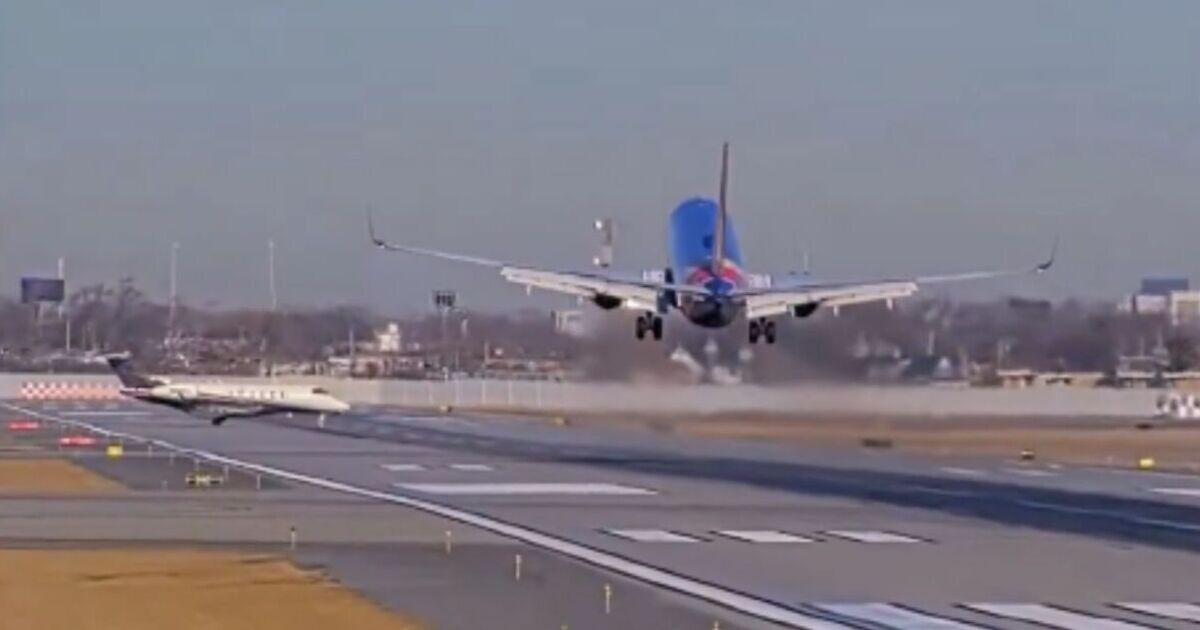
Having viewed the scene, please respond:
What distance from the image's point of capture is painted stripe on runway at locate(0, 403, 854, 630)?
2789 cm

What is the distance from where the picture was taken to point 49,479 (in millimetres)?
59031

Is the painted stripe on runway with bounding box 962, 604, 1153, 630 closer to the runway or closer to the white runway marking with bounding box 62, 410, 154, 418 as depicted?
the runway

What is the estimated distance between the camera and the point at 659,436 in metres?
88.8

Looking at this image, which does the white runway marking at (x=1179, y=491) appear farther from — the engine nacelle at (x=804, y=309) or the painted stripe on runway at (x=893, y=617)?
the painted stripe on runway at (x=893, y=617)

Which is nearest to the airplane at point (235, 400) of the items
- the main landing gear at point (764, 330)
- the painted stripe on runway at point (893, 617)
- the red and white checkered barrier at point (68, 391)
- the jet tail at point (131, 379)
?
the jet tail at point (131, 379)

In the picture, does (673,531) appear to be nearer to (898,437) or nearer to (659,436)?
(898,437)

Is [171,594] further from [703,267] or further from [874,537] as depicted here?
[703,267]

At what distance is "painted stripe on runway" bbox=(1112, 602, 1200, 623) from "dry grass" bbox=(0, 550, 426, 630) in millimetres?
8489

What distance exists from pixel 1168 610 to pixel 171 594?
11.4m

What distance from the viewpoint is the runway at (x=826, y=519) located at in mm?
29719

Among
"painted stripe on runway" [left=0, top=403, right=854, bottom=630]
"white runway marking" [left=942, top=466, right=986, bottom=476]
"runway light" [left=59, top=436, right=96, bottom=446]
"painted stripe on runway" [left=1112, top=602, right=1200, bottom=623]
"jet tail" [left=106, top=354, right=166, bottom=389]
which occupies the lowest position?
"painted stripe on runway" [left=1112, top=602, right=1200, bottom=623]

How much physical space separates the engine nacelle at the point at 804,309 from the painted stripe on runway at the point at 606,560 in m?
21.7

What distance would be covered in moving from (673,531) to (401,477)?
20.0 m

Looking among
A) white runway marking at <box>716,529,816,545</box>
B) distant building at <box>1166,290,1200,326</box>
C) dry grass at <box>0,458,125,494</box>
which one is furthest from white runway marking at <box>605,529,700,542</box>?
distant building at <box>1166,290,1200,326</box>
